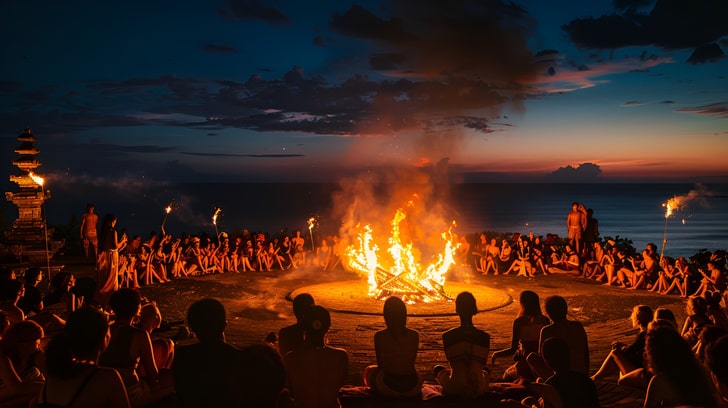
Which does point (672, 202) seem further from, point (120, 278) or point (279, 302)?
point (120, 278)

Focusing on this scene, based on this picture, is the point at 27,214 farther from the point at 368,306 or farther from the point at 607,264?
the point at 607,264

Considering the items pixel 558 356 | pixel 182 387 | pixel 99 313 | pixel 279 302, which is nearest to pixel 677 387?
pixel 558 356

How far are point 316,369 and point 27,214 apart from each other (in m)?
17.9

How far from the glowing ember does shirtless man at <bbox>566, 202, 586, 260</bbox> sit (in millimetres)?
7432

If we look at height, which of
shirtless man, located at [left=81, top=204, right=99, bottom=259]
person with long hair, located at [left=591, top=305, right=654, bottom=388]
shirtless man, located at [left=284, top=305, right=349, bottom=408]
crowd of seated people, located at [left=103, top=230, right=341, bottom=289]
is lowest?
person with long hair, located at [left=591, top=305, right=654, bottom=388]

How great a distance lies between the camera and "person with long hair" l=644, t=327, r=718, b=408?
15.1 ft

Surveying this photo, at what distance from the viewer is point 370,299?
15.7 m

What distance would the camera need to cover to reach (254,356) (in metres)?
4.21

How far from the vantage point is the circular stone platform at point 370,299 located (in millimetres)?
14234

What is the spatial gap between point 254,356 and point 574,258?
1908cm

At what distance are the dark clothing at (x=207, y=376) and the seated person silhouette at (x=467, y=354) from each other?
2954 mm

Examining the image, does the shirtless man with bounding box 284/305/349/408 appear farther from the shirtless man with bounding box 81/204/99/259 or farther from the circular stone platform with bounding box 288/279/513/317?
the shirtless man with bounding box 81/204/99/259

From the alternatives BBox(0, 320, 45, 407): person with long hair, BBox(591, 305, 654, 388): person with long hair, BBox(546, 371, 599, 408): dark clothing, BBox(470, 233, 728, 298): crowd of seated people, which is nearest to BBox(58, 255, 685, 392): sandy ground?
BBox(470, 233, 728, 298): crowd of seated people

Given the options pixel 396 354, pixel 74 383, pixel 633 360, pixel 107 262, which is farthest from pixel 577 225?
pixel 74 383
